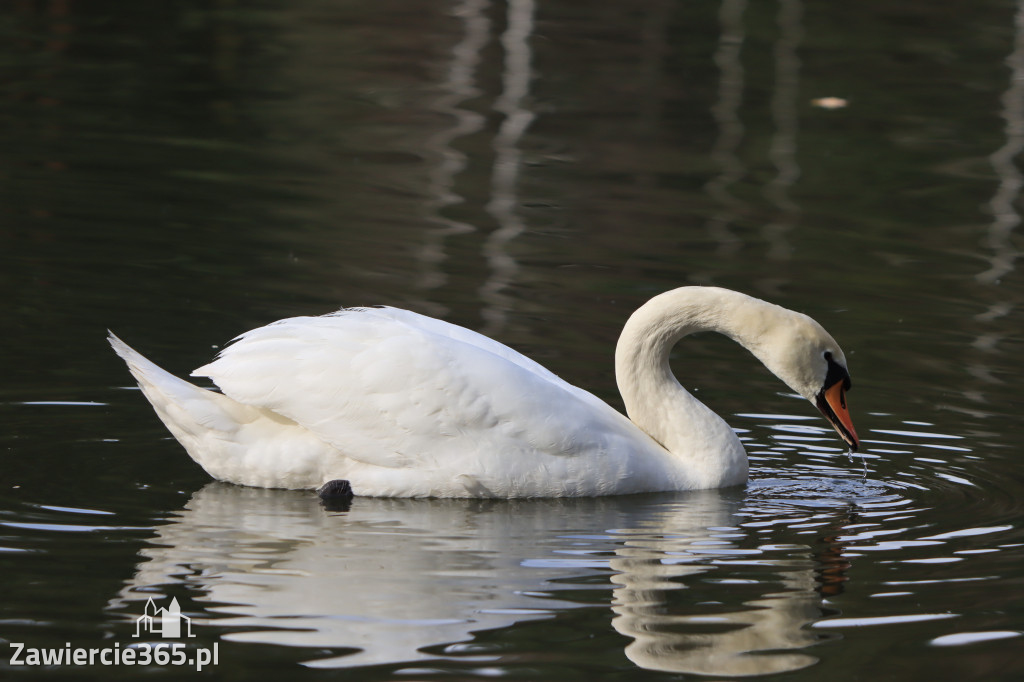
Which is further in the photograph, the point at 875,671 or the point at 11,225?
the point at 11,225

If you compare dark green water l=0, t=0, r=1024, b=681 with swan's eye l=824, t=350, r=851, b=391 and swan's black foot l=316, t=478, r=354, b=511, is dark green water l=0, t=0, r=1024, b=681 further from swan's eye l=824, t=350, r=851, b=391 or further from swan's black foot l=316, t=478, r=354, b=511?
swan's eye l=824, t=350, r=851, b=391

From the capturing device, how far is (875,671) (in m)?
5.71

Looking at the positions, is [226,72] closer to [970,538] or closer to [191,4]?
[191,4]

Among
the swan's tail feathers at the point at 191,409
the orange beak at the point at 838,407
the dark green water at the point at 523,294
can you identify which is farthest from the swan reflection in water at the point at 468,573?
the orange beak at the point at 838,407

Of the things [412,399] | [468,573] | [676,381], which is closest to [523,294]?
[676,381]

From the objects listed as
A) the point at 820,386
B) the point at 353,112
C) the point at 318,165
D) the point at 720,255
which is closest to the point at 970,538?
the point at 820,386

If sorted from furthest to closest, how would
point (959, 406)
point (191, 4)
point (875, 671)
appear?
point (191, 4)
point (959, 406)
point (875, 671)

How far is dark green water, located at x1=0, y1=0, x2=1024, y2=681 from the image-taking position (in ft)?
20.0

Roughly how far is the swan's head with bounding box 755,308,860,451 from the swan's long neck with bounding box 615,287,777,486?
0.37ft

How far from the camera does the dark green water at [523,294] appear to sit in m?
6.09

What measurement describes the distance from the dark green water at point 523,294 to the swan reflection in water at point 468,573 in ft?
0.07

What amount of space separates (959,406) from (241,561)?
4450 mm

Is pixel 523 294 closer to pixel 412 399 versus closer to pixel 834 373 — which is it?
pixel 834 373

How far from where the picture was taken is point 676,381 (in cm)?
827
